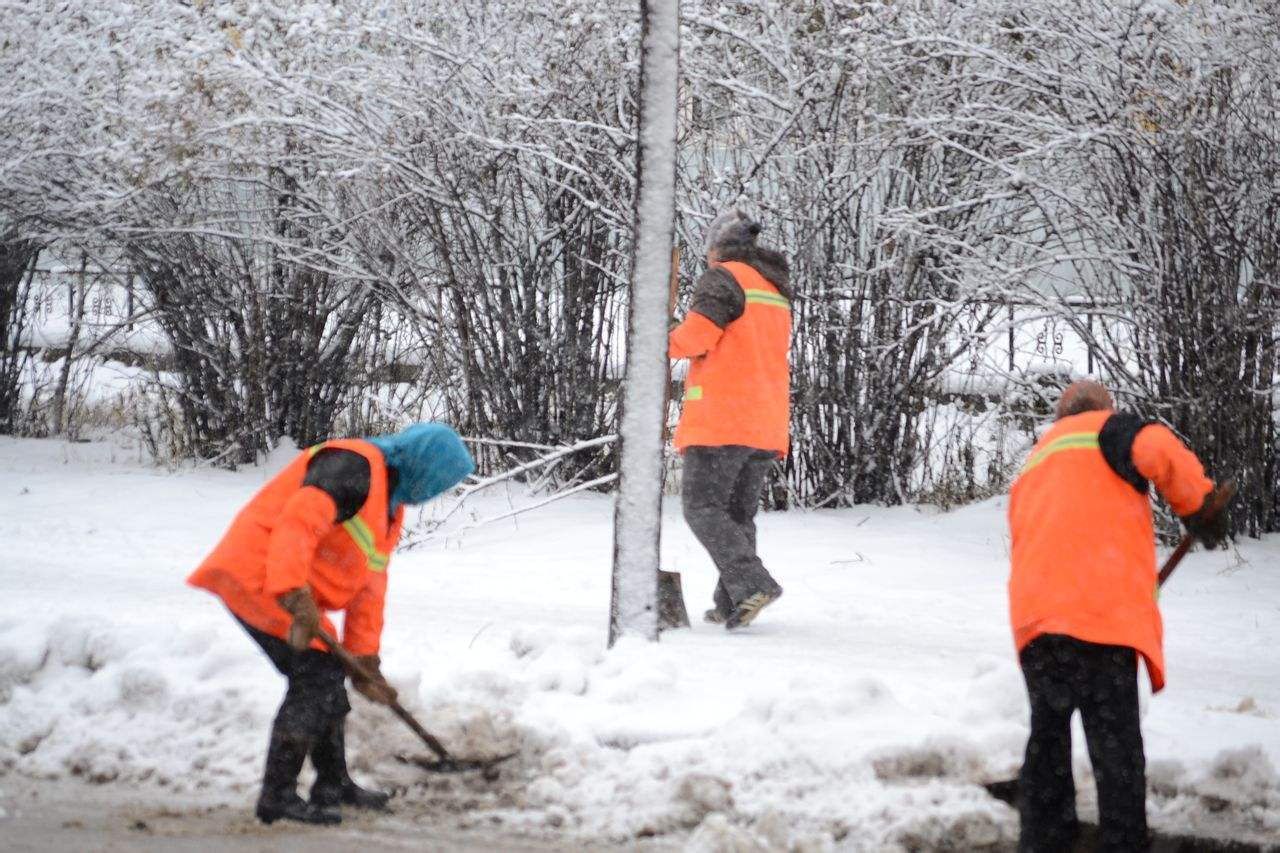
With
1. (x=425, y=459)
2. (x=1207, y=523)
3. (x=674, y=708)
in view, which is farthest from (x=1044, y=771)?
(x=425, y=459)

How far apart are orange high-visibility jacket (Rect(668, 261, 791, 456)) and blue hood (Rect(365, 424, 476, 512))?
1986mm

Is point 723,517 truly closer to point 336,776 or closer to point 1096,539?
point 336,776

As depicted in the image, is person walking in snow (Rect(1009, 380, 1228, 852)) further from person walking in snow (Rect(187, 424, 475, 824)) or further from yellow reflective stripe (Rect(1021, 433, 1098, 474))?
person walking in snow (Rect(187, 424, 475, 824))

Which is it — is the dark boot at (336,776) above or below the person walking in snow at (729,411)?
below

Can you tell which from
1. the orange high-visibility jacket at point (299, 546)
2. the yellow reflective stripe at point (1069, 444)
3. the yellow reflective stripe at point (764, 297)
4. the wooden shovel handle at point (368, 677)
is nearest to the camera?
the yellow reflective stripe at point (1069, 444)

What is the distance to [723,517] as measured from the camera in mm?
5941

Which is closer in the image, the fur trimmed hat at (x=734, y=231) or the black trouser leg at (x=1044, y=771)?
the black trouser leg at (x=1044, y=771)

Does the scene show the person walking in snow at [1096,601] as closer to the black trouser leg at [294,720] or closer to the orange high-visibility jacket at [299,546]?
the orange high-visibility jacket at [299,546]

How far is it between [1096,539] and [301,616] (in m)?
2.01

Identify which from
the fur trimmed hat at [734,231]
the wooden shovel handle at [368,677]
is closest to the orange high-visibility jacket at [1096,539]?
the wooden shovel handle at [368,677]

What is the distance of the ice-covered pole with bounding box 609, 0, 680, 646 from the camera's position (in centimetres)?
534

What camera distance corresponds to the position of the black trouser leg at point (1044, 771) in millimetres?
3562

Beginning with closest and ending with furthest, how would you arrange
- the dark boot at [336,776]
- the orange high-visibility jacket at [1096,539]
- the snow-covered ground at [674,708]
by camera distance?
1. the orange high-visibility jacket at [1096,539]
2. the snow-covered ground at [674,708]
3. the dark boot at [336,776]

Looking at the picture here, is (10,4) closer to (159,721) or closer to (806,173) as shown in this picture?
(806,173)
